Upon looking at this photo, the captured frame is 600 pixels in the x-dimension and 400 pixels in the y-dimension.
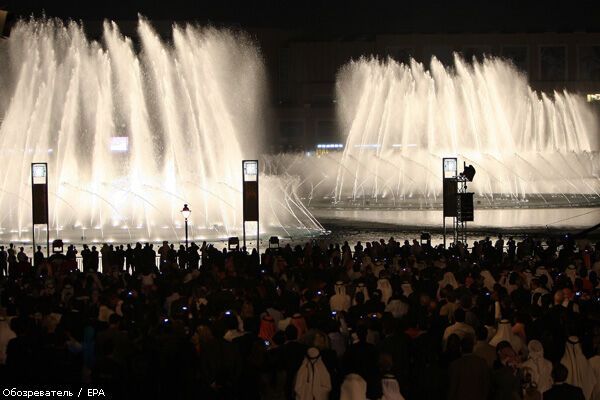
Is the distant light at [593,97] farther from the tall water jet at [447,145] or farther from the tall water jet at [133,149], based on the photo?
the tall water jet at [133,149]

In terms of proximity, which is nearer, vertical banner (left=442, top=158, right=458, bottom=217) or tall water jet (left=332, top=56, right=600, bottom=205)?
vertical banner (left=442, top=158, right=458, bottom=217)

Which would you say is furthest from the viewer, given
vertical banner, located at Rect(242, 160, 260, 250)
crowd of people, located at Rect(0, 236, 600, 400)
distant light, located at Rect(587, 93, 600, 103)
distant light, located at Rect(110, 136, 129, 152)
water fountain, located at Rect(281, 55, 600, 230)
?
distant light, located at Rect(587, 93, 600, 103)

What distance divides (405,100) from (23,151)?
26812mm

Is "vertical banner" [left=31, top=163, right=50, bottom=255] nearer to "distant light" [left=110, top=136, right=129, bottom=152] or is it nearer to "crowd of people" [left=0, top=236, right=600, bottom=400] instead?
"crowd of people" [left=0, top=236, right=600, bottom=400]

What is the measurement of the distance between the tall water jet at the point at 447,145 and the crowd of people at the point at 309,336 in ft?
141

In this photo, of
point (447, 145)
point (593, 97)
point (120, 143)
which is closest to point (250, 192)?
point (447, 145)

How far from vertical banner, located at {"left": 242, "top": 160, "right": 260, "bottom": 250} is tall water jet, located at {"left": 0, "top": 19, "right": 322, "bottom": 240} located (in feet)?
23.7

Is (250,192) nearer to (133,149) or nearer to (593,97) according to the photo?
(133,149)

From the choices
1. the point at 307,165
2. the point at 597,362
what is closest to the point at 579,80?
the point at 307,165

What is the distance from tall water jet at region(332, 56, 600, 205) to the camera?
59812 millimetres

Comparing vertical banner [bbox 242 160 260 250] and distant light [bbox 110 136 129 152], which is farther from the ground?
distant light [bbox 110 136 129 152]

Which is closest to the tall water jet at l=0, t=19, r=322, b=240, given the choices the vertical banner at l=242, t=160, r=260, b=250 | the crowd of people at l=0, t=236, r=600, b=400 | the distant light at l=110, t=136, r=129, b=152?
the vertical banner at l=242, t=160, r=260, b=250

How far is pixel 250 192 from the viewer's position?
26.9m

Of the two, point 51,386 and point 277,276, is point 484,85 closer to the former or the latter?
point 277,276
